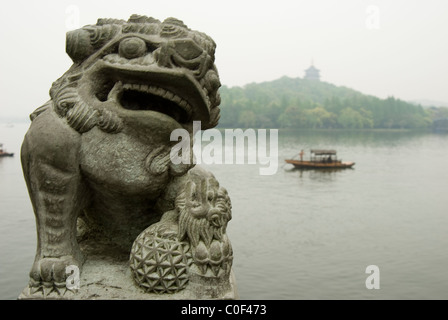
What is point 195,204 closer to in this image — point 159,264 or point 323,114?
point 159,264

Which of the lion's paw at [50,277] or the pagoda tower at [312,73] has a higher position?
the pagoda tower at [312,73]

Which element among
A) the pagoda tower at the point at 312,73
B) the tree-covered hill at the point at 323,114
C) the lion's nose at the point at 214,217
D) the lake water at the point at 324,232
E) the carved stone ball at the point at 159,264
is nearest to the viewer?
the carved stone ball at the point at 159,264

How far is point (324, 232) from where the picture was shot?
58.0 feet

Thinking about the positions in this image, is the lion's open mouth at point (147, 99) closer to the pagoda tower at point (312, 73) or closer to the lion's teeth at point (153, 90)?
the lion's teeth at point (153, 90)

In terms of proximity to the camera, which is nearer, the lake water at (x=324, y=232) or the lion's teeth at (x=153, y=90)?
the lion's teeth at (x=153, y=90)

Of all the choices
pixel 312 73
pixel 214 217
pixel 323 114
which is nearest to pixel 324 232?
pixel 214 217

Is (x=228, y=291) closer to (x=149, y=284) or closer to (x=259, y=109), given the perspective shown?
(x=149, y=284)

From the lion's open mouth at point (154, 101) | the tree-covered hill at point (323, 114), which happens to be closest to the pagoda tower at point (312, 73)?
the tree-covered hill at point (323, 114)

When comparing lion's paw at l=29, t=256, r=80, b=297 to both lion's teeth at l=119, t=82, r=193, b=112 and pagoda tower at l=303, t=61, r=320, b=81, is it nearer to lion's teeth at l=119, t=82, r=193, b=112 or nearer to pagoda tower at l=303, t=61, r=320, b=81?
lion's teeth at l=119, t=82, r=193, b=112

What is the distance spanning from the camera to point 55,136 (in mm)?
2471

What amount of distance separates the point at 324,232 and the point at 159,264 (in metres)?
15.9

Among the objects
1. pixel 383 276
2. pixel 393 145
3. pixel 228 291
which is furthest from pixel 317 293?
pixel 393 145

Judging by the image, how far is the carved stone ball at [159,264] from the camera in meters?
2.47
